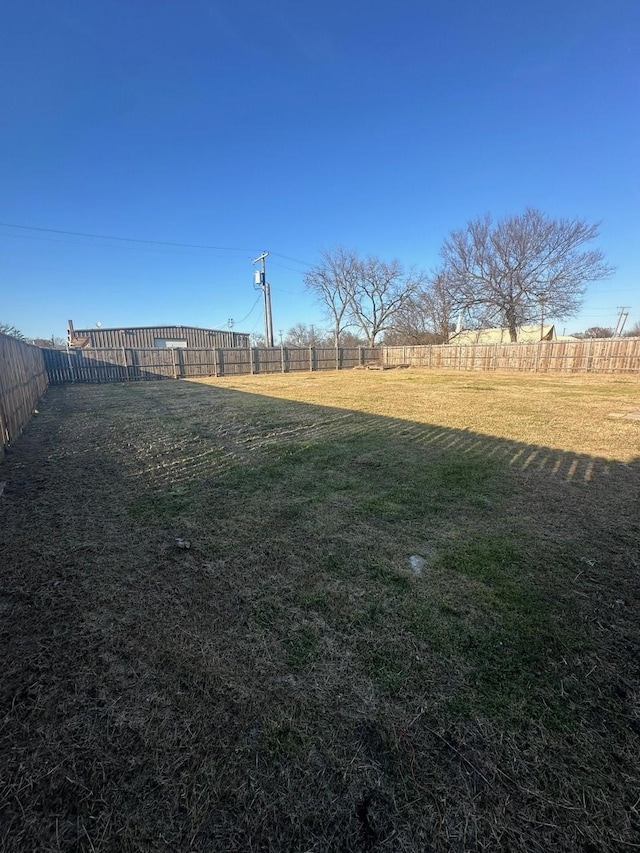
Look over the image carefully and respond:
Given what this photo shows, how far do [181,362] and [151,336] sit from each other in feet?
19.2

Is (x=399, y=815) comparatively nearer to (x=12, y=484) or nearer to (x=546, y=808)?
(x=546, y=808)

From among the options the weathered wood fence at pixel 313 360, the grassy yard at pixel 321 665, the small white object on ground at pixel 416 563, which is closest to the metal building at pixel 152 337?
the weathered wood fence at pixel 313 360

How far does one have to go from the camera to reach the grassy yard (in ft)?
3.45

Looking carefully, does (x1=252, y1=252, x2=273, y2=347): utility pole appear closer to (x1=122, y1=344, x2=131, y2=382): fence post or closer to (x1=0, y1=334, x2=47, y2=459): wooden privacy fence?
(x1=122, y1=344, x2=131, y2=382): fence post

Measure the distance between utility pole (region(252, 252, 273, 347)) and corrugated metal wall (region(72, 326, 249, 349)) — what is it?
3.02 m

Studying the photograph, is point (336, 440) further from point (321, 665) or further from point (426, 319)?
point (426, 319)

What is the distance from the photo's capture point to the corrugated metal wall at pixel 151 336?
21922mm

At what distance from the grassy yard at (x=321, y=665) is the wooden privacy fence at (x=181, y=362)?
16.1 m

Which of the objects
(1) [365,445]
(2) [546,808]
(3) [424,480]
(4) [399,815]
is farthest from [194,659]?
(1) [365,445]

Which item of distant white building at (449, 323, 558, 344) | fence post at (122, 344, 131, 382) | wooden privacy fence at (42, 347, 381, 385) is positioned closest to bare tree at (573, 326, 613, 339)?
distant white building at (449, 323, 558, 344)

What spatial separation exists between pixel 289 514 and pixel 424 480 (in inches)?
59.3

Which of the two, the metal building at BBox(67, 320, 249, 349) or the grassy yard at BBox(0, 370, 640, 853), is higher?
the metal building at BBox(67, 320, 249, 349)

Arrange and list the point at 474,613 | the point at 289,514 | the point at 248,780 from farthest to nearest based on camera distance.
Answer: the point at 289,514 → the point at 474,613 → the point at 248,780

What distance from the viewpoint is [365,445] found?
201 inches
